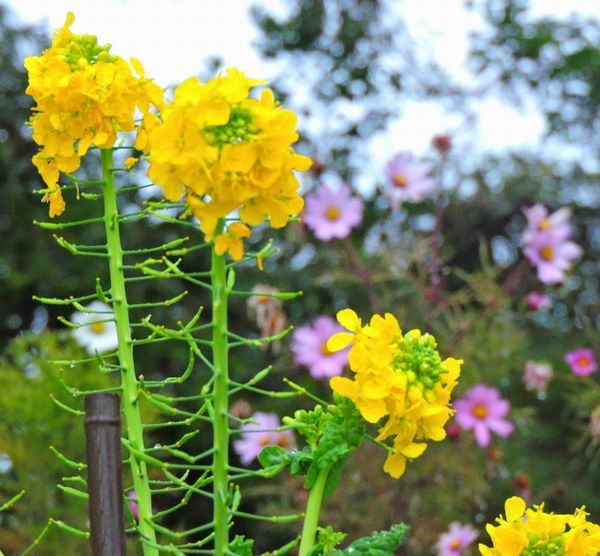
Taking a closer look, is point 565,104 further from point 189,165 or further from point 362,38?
point 189,165

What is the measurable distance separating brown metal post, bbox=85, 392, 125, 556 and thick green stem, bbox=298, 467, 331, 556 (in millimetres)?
151

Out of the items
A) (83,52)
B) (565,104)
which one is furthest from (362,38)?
(83,52)

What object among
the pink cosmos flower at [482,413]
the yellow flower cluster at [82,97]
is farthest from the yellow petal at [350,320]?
the pink cosmos flower at [482,413]

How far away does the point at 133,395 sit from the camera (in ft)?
2.98

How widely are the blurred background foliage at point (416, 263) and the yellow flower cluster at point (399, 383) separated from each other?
6.53 feet

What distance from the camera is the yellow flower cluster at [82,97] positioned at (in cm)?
87

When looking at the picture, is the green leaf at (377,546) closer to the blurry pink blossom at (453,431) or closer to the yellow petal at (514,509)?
the yellow petal at (514,509)

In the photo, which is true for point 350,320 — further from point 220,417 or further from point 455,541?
point 455,541

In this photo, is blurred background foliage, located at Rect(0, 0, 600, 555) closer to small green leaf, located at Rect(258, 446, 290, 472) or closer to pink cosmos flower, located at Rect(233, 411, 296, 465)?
pink cosmos flower, located at Rect(233, 411, 296, 465)

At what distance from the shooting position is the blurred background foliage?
9.62 ft

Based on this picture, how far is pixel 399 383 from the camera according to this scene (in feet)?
2.66

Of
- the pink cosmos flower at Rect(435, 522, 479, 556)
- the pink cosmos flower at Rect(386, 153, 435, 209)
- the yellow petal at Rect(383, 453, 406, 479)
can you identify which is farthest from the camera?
the pink cosmos flower at Rect(386, 153, 435, 209)

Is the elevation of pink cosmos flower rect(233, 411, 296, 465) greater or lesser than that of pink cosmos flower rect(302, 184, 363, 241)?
lesser

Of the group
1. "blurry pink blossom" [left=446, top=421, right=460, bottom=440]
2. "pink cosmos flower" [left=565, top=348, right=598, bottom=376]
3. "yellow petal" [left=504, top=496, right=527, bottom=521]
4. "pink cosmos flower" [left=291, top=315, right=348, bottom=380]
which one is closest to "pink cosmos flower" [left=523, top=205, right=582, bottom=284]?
"pink cosmos flower" [left=565, top=348, right=598, bottom=376]
